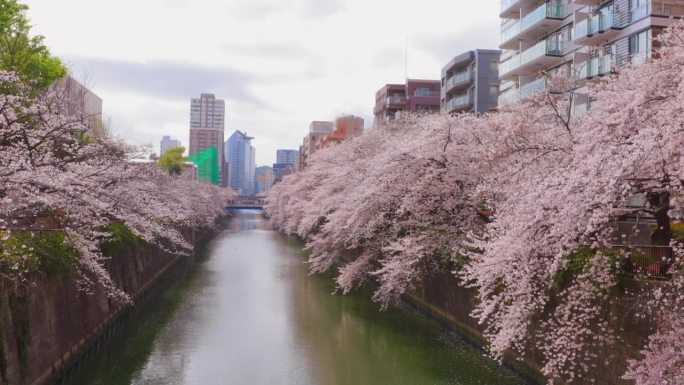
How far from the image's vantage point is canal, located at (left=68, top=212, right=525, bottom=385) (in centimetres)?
1467

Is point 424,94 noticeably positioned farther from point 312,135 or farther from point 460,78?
point 312,135

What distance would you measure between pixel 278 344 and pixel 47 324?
22.2 ft

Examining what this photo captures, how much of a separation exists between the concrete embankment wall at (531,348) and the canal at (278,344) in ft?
1.54

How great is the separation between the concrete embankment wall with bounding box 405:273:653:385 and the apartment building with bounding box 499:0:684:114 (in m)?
7.18

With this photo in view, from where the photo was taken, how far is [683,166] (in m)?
7.28

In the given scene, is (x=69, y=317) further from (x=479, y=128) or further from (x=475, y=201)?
(x=479, y=128)

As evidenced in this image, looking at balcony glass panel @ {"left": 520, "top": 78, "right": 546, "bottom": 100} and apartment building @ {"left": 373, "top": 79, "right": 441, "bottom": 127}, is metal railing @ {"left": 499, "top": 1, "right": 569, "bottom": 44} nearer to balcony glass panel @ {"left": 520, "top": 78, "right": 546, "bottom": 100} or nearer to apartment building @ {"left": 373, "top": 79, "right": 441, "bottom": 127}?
balcony glass panel @ {"left": 520, "top": 78, "right": 546, "bottom": 100}

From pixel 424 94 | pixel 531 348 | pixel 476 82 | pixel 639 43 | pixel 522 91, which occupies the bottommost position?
pixel 531 348

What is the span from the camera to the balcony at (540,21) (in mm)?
26641

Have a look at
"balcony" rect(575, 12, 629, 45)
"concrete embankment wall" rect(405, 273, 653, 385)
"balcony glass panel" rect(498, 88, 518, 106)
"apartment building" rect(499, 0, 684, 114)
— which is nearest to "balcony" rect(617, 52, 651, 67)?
"apartment building" rect(499, 0, 684, 114)

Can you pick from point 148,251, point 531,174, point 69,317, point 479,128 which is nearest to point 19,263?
point 69,317

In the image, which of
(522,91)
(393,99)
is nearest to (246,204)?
(393,99)

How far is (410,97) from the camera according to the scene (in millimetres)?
54031

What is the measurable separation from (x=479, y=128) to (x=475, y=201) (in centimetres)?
273
